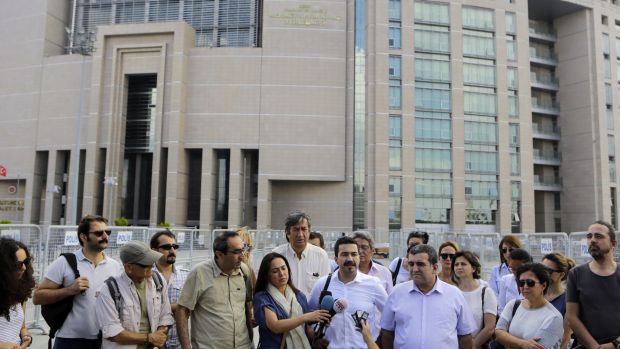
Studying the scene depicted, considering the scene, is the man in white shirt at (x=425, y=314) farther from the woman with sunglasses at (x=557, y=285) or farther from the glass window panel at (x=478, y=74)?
the glass window panel at (x=478, y=74)

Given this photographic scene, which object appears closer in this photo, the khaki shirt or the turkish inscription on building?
the khaki shirt

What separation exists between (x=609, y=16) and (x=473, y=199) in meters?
25.9

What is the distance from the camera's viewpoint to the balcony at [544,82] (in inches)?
1927

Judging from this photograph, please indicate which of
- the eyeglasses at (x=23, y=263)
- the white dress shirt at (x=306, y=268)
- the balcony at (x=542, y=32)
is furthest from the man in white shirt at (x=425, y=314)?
the balcony at (x=542, y=32)

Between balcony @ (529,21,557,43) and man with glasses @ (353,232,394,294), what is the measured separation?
51.1 m

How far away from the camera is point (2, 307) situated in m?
3.52

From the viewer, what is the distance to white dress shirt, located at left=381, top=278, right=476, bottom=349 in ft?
13.0

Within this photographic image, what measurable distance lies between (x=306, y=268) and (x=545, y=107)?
5124cm

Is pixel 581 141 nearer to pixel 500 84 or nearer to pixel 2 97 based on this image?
pixel 500 84

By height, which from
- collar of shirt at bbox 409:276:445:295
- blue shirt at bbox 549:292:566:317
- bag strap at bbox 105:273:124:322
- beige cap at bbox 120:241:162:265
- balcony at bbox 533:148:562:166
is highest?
balcony at bbox 533:148:562:166

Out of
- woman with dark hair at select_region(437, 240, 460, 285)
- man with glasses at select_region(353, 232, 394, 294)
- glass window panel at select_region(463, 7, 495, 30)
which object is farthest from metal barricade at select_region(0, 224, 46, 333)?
glass window panel at select_region(463, 7, 495, 30)

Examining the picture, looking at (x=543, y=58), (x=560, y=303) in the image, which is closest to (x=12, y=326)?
(x=560, y=303)

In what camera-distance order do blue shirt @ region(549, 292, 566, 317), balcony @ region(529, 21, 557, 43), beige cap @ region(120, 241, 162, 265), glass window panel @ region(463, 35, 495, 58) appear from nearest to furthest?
beige cap @ region(120, 241, 162, 265)
blue shirt @ region(549, 292, 566, 317)
glass window panel @ region(463, 35, 495, 58)
balcony @ region(529, 21, 557, 43)

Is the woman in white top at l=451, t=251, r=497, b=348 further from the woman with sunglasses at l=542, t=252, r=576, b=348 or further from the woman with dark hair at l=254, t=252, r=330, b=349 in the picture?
the woman with dark hair at l=254, t=252, r=330, b=349
